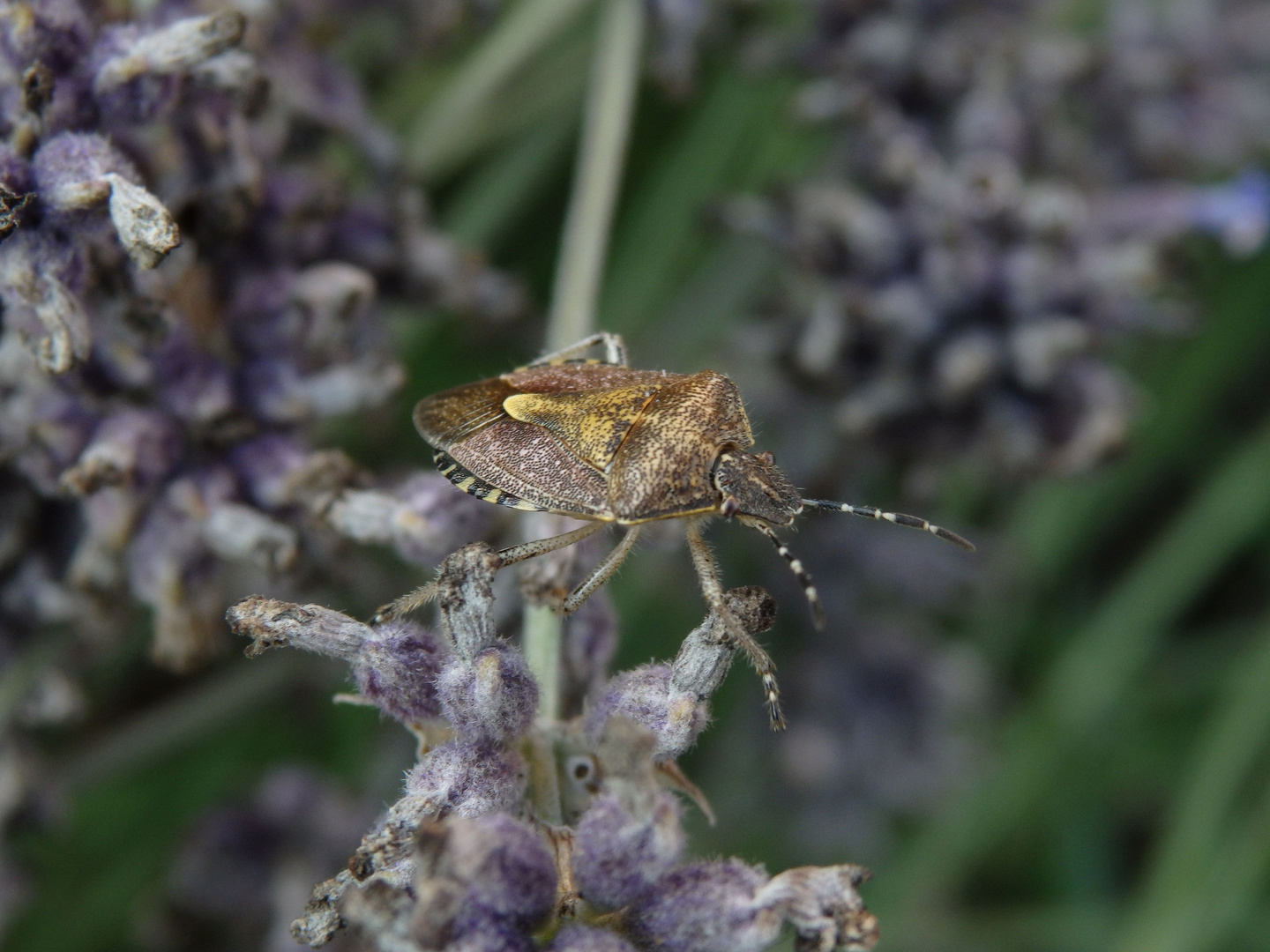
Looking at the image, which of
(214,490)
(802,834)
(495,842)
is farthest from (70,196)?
(802,834)

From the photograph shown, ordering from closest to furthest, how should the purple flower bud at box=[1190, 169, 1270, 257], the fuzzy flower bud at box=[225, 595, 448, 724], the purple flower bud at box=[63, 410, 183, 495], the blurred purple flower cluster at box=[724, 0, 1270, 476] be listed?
the fuzzy flower bud at box=[225, 595, 448, 724], the purple flower bud at box=[63, 410, 183, 495], the blurred purple flower cluster at box=[724, 0, 1270, 476], the purple flower bud at box=[1190, 169, 1270, 257]

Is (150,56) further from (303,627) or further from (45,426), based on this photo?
(303,627)

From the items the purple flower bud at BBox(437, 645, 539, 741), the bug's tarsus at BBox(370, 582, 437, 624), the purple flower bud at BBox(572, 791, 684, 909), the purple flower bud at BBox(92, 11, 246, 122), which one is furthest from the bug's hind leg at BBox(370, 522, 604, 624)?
the purple flower bud at BBox(92, 11, 246, 122)

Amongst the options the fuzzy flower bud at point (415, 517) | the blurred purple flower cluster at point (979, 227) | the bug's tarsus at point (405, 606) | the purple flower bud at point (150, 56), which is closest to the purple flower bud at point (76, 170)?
the purple flower bud at point (150, 56)

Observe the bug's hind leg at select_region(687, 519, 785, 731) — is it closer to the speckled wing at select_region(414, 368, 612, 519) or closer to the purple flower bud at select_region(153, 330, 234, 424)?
the speckled wing at select_region(414, 368, 612, 519)

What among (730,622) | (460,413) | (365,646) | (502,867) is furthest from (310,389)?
(502,867)
